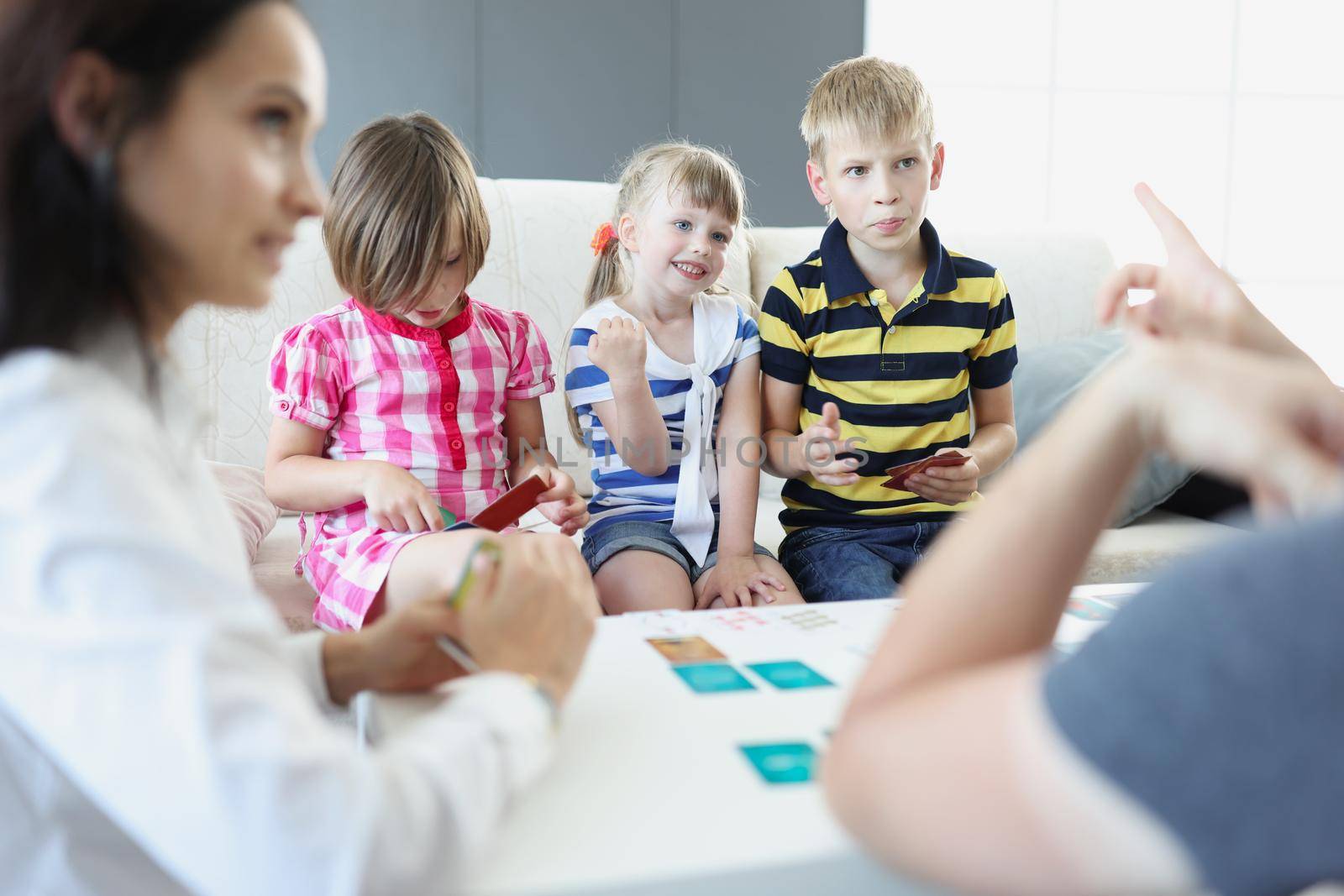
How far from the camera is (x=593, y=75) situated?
11.2ft

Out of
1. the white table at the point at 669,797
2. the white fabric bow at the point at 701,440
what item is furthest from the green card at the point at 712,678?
the white fabric bow at the point at 701,440

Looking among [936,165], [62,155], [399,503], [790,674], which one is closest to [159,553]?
[62,155]

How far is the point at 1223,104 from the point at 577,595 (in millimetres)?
4257

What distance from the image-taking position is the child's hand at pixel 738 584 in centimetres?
158

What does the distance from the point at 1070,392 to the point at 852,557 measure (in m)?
0.68

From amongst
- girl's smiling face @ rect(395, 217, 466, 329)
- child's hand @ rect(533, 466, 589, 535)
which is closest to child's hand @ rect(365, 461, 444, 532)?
child's hand @ rect(533, 466, 589, 535)

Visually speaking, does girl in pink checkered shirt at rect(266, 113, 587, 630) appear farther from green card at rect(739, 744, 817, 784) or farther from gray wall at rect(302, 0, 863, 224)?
gray wall at rect(302, 0, 863, 224)

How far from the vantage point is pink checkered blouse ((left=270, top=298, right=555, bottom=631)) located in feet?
4.99

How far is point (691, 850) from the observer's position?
571 mm

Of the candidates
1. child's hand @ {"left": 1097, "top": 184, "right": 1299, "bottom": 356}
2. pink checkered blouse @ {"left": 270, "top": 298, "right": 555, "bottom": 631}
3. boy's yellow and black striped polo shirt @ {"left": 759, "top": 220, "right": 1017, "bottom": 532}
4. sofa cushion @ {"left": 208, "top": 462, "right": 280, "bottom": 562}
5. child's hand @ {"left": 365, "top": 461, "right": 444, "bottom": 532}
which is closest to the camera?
child's hand @ {"left": 1097, "top": 184, "right": 1299, "bottom": 356}

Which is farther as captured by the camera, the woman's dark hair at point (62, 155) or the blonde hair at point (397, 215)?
the blonde hair at point (397, 215)

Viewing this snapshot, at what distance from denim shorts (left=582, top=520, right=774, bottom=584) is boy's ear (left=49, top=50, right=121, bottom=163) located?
1160mm

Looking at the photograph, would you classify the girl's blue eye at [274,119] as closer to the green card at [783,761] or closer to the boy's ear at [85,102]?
the boy's ear at [85,102]

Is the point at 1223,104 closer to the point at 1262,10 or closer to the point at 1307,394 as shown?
the point at 1262,10
